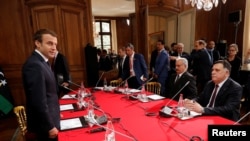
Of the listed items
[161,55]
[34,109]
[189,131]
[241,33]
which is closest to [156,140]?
[189,131]

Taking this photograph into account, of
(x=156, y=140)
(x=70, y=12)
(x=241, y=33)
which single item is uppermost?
(x=70, y=12)

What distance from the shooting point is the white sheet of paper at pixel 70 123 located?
150cm

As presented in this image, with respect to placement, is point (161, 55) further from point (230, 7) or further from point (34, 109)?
point (230, 7)

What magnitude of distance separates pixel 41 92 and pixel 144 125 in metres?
0.83

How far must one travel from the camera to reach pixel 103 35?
7125mm

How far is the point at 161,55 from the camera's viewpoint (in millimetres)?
3986

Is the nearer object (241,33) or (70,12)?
(70,12)

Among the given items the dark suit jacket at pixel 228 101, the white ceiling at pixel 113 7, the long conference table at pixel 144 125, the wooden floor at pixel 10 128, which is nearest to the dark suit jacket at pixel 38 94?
the long conference table at pixel 144 125

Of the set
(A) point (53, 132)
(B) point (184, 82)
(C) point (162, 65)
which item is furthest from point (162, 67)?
(A) point (53, 132)

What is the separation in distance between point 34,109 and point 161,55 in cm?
298

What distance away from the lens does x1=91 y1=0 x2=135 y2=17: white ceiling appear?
17.6ft

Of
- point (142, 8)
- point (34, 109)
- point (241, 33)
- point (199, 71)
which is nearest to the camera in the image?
point (34, 109)

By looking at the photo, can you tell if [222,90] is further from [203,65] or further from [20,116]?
[203,65]

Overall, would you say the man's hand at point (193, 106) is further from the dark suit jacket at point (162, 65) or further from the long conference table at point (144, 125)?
the dark suit jacket at point (162, 65)
